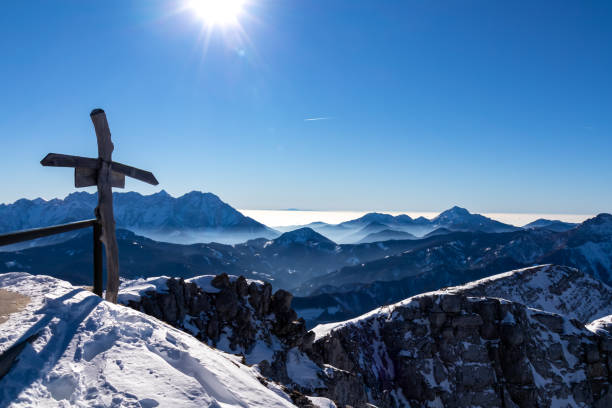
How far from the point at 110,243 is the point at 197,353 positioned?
5774mm

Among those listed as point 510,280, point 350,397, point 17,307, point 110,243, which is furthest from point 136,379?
point 510,280

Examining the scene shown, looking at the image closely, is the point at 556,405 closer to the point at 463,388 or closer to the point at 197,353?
the point at 463,388

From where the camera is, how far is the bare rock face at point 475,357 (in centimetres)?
4431

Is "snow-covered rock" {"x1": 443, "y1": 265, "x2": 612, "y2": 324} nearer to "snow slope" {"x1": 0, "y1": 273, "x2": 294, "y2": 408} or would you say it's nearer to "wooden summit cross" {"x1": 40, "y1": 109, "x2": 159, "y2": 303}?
"wooden summit cross" {"x1": 40, "y1": 109, "x2": 159, "y2": 303}

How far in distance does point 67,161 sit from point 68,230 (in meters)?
1.82

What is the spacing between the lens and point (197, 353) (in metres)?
7.42

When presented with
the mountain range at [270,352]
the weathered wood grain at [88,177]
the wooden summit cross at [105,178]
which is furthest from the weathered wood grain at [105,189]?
the mountain range at [270,352]

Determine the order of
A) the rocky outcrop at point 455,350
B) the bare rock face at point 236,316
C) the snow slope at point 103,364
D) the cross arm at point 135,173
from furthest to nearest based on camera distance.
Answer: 1. the rocky outcrop at point 455,350
2. the bare rock face at point 236,316
3. the cross arm at point 135,173
4. the snow slope at point 103,364

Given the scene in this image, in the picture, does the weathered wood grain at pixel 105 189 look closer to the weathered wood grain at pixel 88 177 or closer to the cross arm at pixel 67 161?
the weathered wood grain at pixel 88 177

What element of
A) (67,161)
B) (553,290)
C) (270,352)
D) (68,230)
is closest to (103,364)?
(68,230)

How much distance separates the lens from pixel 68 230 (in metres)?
8.95

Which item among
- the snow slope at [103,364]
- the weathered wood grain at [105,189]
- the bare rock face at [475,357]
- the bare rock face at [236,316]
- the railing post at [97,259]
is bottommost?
the bare rock face at [475,357]

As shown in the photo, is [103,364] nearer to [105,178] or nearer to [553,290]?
[105,178]

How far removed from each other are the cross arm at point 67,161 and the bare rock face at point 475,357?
36988 millimetres
